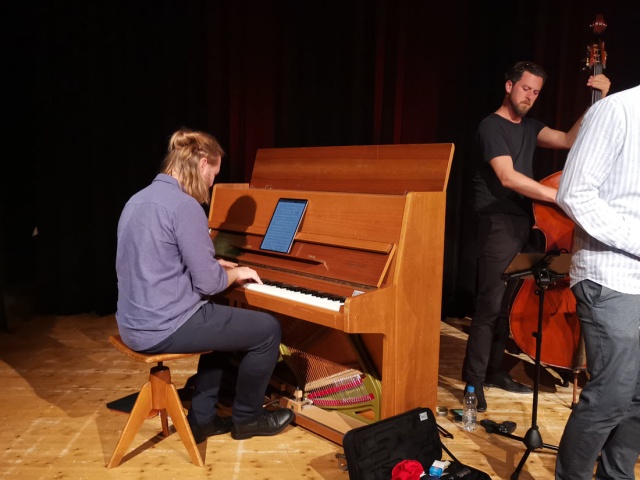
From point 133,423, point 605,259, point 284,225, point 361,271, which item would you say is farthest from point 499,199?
point 133,423

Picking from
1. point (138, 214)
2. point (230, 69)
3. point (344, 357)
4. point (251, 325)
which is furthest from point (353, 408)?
point (230, 69)

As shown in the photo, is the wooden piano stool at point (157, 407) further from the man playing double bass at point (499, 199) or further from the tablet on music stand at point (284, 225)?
the man playing double bass at point (499, 199)

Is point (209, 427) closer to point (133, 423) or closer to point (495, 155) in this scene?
point (133, 423)

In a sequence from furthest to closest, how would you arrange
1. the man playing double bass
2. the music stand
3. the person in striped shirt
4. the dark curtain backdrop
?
1. the dark curtain backdrop
2. the man playing double bass
3. the music stand
4. the person in striped shirt

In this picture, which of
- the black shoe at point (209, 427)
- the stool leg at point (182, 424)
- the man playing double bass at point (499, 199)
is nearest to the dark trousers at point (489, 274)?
→ the man playing double bass at point (499, 199)

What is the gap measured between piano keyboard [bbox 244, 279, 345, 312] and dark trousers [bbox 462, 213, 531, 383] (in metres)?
0.99

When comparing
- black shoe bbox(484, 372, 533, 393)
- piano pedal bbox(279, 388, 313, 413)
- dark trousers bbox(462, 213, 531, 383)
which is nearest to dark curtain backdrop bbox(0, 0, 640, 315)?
black shoe bbox(484, 372, 533, 393)

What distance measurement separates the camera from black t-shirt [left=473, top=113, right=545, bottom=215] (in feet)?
9.96

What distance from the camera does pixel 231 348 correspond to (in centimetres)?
256

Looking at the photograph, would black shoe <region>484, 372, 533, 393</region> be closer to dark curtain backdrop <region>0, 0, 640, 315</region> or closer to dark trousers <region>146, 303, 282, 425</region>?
dark trousers <region>146, 303, 282, 425</region>

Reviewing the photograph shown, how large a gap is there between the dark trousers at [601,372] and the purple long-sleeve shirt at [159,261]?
4.72 feet

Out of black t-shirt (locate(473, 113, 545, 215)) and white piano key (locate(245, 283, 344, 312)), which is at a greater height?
black t-shirt (locate(473, 113, 545, 215))

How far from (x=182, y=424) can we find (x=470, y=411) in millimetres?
1395

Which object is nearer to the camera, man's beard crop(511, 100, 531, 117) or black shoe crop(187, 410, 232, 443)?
black shoe crop(187, 410, 232, 443)
